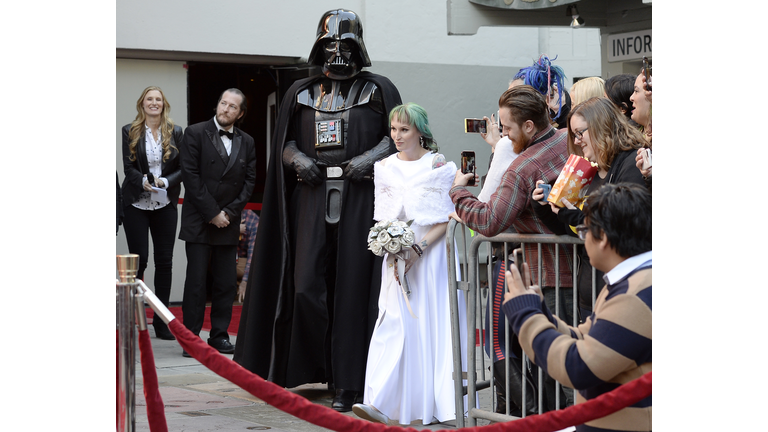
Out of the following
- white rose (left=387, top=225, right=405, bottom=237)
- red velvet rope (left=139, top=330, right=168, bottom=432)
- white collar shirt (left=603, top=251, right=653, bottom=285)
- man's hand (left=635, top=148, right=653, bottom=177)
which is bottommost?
red velvet rope (left=139, top=330, right=168, bottom=432)

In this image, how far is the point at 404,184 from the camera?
460 cm

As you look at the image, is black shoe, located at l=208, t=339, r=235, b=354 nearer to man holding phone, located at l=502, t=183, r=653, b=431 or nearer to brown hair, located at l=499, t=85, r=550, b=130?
brown hair, located at l=499, t=85, r=550, b=130

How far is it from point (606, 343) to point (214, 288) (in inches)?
191

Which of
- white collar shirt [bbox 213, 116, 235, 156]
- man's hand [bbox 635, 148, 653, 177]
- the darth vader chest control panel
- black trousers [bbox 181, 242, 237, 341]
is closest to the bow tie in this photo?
white collar shirt [bbox 213, 116, 235, 156]

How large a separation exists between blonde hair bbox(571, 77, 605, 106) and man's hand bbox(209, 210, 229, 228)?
303 centimetres

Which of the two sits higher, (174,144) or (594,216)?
(174,144)

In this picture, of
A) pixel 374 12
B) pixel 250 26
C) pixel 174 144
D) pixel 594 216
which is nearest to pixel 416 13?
pixel 374 12

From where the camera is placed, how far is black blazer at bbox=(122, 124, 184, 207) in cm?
699

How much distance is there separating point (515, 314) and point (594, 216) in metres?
0.35

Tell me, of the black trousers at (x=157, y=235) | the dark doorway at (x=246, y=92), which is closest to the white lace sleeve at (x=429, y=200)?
the black trousers at (x=157, y=235)

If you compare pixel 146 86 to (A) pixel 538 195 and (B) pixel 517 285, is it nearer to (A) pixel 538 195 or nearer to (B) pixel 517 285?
(A) pixel 538 195

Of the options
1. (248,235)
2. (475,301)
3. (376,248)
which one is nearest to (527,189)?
(475,301)
